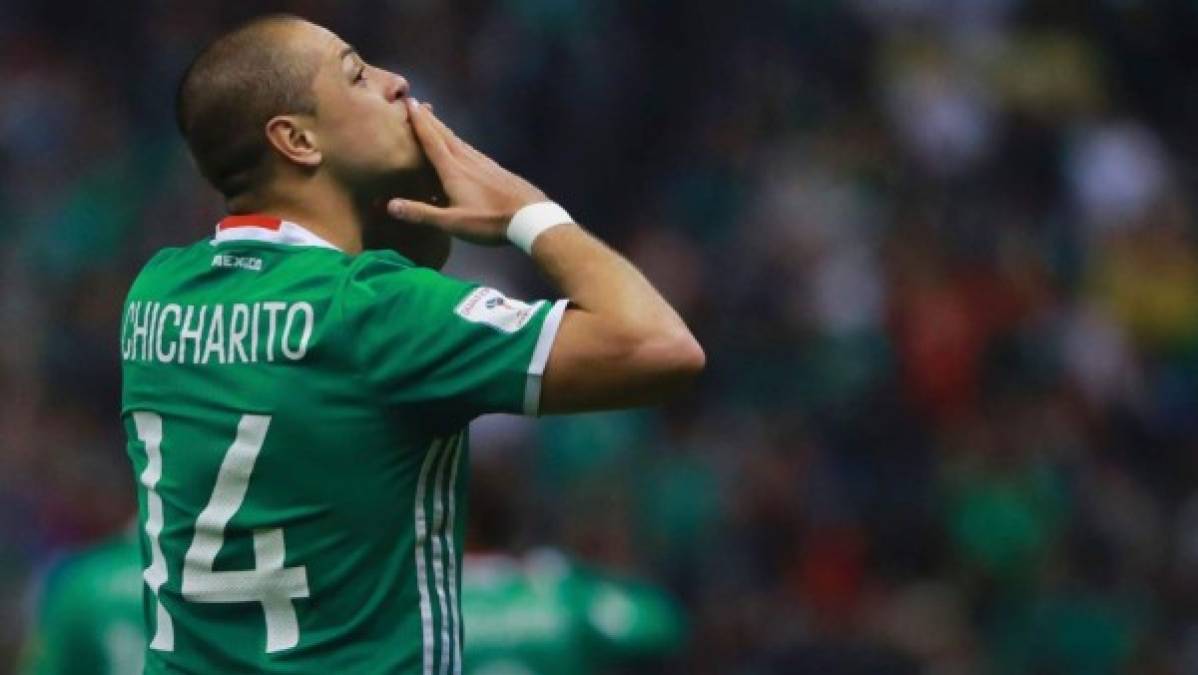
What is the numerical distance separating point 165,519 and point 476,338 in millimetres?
573

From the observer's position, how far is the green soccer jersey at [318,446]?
3852mm

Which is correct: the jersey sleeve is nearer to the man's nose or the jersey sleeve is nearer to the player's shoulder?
the player's shoulder

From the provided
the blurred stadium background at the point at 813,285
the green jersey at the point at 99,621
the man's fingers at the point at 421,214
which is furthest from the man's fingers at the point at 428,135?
the blurred stadium background at the point at 813,285

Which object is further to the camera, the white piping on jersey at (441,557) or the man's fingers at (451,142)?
the man's fingers at (451,142)

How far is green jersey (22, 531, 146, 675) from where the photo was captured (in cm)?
556

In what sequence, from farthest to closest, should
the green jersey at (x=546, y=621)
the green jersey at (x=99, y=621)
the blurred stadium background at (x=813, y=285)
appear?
1. the blurred stadium background at (x=813, y=285)
2. the green jersey at (x=546, y=621)
3. the green jersey at (x=99, y=621)

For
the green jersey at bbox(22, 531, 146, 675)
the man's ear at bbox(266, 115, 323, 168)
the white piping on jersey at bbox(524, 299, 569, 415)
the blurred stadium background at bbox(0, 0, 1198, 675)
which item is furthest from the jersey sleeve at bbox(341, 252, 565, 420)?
the blurred stadium background at bbox(0, 0, 1198, 675)

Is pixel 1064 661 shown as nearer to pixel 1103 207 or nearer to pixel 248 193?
pixel 1103 207

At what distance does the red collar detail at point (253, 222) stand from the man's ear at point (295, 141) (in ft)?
0.31

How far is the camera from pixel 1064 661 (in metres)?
10.5

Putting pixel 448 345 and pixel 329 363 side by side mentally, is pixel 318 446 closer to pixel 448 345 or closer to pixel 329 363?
pixel 329 363

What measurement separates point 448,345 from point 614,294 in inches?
10.0

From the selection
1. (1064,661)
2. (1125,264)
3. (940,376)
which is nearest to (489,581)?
(1064,661)

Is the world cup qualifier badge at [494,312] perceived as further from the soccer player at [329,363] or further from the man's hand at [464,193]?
the man's hand at [464,193]
